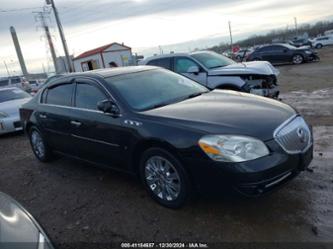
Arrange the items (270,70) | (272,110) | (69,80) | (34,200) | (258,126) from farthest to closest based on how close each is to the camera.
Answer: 1. (270,70)
2. (69,80)
3. (34,200)
4. (272,110)
5. (258,126)

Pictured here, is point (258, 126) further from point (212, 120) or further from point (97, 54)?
point (97, 54)

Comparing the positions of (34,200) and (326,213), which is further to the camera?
(34,200)

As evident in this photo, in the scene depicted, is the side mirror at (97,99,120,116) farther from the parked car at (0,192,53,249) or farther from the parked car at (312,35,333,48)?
the parked car at (312,35,333,48)

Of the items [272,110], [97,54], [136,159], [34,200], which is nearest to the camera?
[272,110]

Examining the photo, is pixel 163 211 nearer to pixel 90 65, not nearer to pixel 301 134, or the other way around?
pixel 301 134

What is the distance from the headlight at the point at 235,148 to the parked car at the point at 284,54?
20.4m

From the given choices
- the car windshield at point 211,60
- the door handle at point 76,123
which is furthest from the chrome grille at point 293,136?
the car windshield at point 211,60

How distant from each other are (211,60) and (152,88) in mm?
4893

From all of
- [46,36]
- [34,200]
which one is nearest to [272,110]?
[34,200]

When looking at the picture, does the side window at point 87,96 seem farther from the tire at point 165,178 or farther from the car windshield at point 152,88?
the tire at point 165,178

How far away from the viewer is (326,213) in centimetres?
314

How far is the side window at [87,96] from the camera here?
4.16 meters

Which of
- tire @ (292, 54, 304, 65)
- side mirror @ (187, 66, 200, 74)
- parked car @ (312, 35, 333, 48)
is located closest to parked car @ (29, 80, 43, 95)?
side mirror @ (187, 66, 200, 74)

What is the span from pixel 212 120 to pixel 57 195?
8.57 feet
